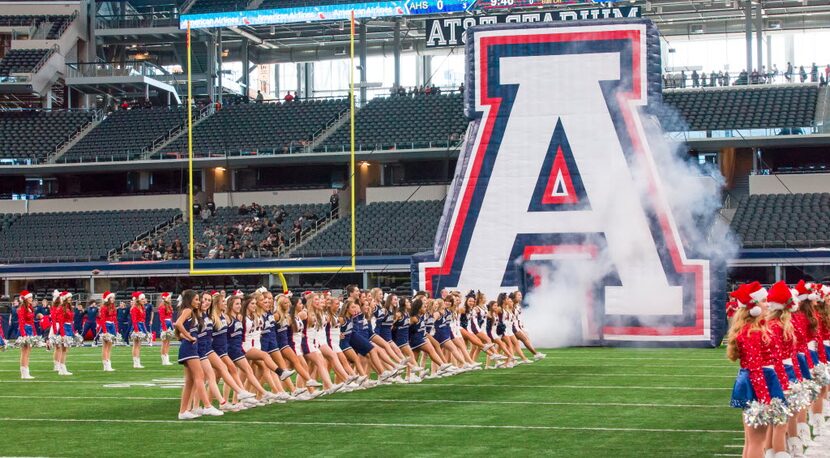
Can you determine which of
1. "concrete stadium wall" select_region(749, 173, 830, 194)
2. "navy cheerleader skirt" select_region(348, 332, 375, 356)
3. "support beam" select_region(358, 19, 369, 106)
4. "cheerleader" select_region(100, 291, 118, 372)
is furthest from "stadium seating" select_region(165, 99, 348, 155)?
"navy cheerleader skirt" select_region(348, 332, 375, 356)

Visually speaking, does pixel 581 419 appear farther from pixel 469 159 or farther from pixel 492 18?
pixel 492 18

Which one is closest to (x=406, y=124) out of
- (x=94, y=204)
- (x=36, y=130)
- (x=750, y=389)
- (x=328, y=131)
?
(x=328, y=131)

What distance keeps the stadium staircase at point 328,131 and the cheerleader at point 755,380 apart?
3114 centimetres

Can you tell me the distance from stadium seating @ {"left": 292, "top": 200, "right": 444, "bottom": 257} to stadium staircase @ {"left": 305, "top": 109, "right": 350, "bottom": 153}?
2.98 metres

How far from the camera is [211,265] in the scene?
32750 mm

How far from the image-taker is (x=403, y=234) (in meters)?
33.8

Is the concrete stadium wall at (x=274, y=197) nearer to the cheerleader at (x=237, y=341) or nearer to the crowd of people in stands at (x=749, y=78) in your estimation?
the crowd of people in stands at (x=749, y=78)

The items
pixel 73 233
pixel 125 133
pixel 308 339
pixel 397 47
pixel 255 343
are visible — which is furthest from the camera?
pixel 125 133

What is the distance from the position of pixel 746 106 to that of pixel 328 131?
1311 centimetres

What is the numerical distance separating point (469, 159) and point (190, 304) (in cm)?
1197

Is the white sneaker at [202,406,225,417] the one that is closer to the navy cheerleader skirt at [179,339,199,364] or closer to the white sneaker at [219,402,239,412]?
the white sneaker at [219,402,239,412]

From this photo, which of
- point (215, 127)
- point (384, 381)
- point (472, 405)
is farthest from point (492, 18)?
point (472, 405)

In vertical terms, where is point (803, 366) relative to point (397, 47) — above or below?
below

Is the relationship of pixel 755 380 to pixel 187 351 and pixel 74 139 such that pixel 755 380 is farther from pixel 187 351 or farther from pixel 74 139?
pixel 74 139
